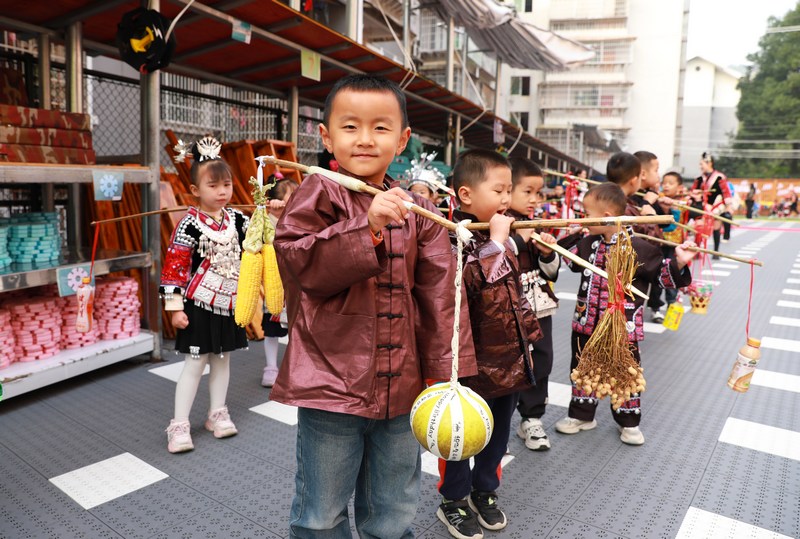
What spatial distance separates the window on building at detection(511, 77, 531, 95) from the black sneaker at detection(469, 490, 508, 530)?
36.6 metres

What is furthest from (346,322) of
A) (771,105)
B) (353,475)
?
(771,105)

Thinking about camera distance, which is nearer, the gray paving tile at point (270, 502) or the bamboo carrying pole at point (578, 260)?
the bamboo carrying pole at point (578, 260)

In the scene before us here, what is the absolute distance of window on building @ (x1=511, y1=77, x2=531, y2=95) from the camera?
117 feet

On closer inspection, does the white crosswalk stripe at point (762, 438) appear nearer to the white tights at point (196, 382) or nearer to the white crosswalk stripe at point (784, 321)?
the white tights at point (196, 382)

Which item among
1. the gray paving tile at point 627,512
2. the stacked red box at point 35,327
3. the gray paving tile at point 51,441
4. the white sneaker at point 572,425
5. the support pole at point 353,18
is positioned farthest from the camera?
the support pole at point 353,18

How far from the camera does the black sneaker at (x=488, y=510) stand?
6.94 ft

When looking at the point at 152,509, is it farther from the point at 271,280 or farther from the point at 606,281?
the point at 606,281

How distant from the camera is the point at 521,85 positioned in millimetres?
35906

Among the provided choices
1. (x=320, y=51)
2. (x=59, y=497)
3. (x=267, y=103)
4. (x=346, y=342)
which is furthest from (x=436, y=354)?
(x=267, y=103)

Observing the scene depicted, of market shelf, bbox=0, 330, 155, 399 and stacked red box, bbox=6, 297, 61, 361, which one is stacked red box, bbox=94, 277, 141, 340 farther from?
stacked red box, bbox=6, 297, 61, 361

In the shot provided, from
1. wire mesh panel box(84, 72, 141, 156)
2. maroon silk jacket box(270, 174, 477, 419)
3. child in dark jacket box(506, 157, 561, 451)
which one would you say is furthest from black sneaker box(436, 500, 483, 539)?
wire mesh panel box(84, 72, 141, 156)

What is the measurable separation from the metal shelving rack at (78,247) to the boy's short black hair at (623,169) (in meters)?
3.05

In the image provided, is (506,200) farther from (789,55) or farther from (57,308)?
(789,55)

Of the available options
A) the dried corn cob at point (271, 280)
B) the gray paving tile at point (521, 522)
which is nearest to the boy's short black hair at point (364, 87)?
the dried corn cob at point (271, 280)
